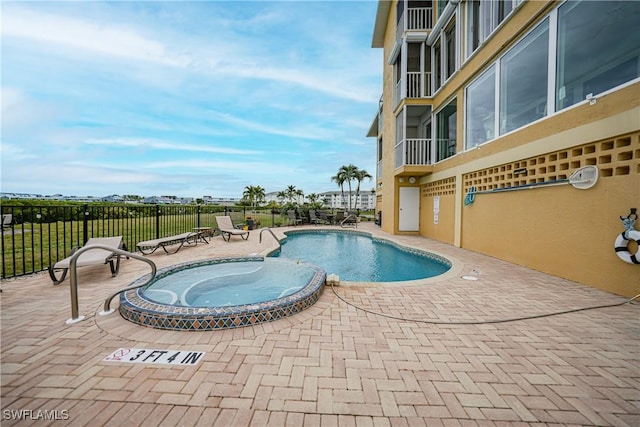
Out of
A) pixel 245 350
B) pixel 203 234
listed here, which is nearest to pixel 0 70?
pixel 245 350

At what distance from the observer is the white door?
1180 centimetres

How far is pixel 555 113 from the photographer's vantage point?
4.91 meters

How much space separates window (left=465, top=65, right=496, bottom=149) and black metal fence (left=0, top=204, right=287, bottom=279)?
1012 centimetres

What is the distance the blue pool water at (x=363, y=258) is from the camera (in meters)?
6.35

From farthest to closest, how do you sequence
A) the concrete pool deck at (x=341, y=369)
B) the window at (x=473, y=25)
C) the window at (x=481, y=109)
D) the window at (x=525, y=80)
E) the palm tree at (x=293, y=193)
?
the palm tree at (x=293, y=193) < the window at (x=473, y=25) < the window at (x=481, y=109) < the window at (x=525, y=80) < the concrete pool deck at (x=341, y=369)

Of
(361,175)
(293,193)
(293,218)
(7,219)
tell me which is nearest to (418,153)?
(293,218)

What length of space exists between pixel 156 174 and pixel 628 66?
48202mm

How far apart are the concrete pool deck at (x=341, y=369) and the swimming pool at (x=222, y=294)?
0.49 feet

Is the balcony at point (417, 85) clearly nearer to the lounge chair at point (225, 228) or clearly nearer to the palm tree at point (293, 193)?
the lounge chair at point (225, 228)

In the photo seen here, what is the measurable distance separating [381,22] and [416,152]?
A: 9128mm

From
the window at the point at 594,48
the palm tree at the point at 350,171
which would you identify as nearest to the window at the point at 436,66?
the window at the point at 594,48

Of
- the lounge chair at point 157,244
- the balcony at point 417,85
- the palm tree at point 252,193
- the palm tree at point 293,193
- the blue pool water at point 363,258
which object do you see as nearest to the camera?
the blue pool water at point 363,258

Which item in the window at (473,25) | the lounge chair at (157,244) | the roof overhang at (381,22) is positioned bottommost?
the lounge chair at (157,244)

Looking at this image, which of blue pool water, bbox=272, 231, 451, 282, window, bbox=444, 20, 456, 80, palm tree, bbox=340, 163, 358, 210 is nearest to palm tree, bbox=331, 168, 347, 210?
palm tree, bbox=340, 163, 358, 210
